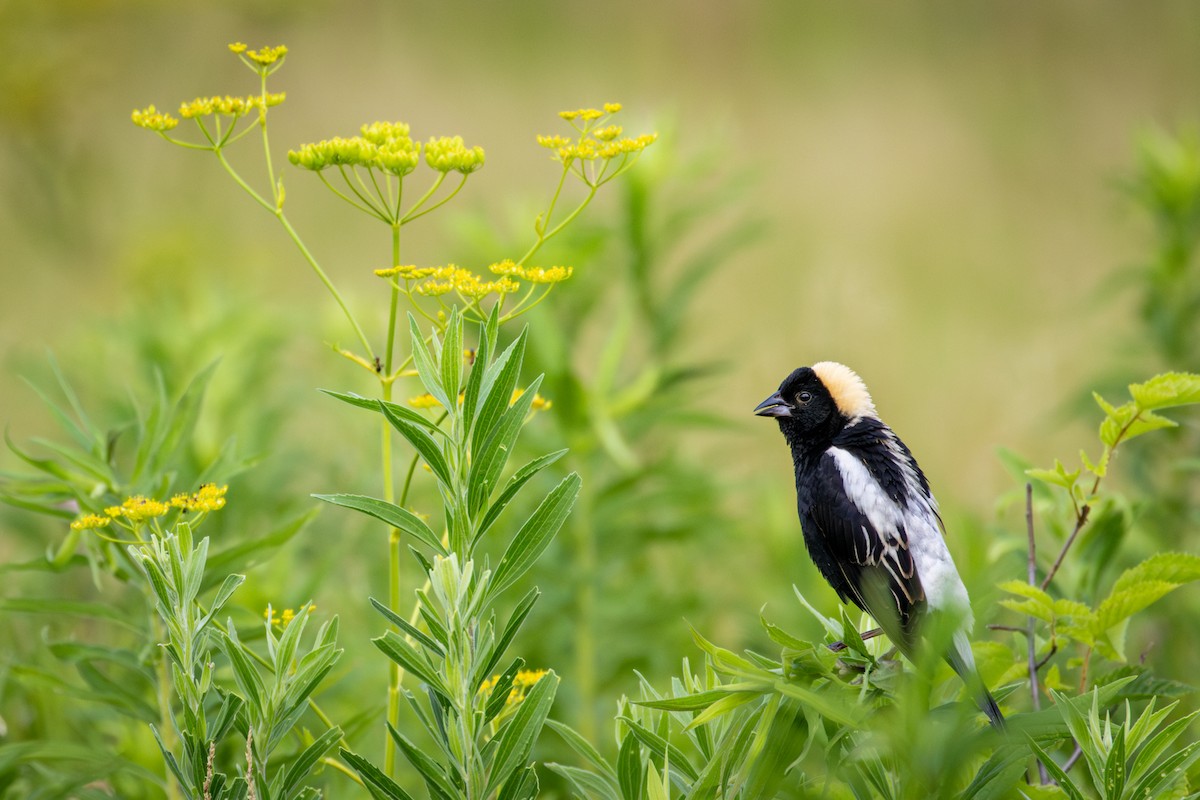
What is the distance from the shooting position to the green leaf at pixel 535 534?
47.6 inches

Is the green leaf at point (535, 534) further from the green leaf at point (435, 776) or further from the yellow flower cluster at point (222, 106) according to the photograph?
the yellow flower cluster at point (222, 106)

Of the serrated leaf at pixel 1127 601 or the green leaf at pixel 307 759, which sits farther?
the serrated leaf at pixel 1127 601

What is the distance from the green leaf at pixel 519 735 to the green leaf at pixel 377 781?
10 centimetres

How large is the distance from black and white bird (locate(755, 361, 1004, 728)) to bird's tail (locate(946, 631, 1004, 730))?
24 centimetres

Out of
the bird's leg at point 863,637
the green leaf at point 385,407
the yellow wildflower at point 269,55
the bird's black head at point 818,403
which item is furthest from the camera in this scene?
the bird's black head at point 818,403

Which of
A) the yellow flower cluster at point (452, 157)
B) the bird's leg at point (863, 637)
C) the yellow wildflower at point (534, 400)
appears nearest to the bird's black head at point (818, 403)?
the bird's leg at point (863, 637)

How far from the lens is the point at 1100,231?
348 inches

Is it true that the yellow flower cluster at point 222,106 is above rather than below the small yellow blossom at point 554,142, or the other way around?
above

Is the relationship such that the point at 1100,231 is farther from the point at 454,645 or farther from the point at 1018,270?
the point at 454,645

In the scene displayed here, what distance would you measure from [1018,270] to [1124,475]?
17.4 ft

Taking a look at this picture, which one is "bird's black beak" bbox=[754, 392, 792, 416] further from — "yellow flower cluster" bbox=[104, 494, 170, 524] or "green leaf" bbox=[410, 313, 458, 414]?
"yellow flower cluster" bbox=[104, 494, 170, 524]

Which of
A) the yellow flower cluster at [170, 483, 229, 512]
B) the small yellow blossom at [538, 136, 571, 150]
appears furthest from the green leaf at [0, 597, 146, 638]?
the small yellow blossom at [538, 136, 571, 150]

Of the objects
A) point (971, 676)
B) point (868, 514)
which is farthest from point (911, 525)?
point (971, 676)

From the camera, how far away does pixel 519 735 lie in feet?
3.92
